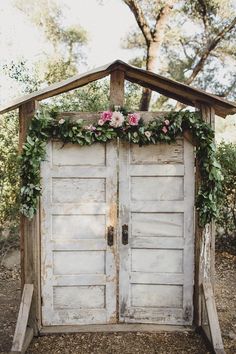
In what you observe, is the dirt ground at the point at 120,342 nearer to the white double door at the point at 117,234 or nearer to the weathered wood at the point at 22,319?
the white double door at the point at 117,234

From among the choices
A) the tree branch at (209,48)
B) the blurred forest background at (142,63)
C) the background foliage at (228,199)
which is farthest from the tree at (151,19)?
the background foliage at (228,199)

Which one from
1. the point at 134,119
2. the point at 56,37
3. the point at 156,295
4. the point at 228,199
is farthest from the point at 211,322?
the point at 56,37

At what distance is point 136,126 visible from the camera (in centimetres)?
435

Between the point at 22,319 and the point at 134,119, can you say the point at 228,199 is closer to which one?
the point at 134,119

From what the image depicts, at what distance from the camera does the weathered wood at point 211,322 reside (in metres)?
4.01

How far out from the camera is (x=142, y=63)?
1304 centimetres

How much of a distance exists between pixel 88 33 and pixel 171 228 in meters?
11.3

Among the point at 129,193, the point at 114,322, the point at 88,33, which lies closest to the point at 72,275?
the point at 114,322

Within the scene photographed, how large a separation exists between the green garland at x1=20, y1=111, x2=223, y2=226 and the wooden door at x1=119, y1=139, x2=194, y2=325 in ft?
A: 0.56

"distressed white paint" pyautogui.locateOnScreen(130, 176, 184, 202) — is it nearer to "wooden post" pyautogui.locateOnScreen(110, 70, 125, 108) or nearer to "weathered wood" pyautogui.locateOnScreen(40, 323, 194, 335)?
"wooden post" pyautogui.locateOnScreen(110, 70, 125, 108)

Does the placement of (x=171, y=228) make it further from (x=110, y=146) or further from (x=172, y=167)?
(x=110, y=146)

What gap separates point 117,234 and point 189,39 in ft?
32.6

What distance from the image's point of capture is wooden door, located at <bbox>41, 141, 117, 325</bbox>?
4484 millimetres

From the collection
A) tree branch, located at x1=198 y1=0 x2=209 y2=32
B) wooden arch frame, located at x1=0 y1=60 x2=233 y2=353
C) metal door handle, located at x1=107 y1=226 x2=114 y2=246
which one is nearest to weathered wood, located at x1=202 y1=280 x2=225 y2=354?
wooden arch frame, located at x1=0 y1=60 x2=233 y2=353
